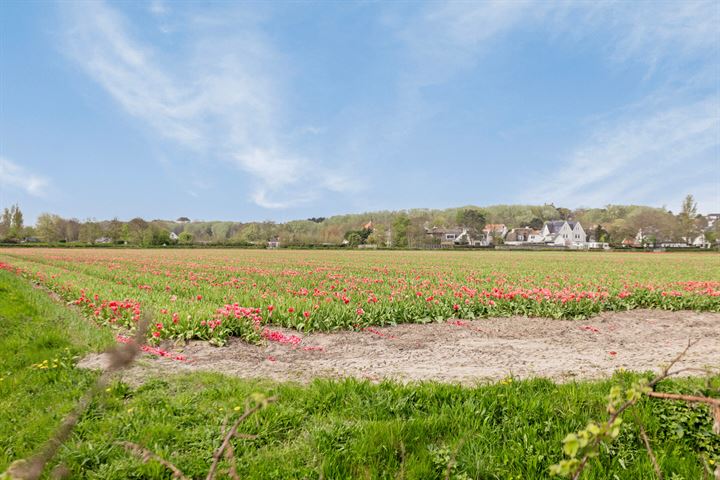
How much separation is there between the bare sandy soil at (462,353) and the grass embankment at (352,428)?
0.93m

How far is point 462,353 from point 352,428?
3.95 m

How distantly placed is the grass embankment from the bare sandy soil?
0.93m

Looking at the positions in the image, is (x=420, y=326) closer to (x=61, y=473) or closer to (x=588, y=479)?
(x=588, y=479)

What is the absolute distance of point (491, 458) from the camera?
3309 mm

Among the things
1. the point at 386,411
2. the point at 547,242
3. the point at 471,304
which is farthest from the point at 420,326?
the point at 547,242

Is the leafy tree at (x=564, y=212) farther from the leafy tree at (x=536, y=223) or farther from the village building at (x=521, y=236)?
the village building at (x=521, y=236)

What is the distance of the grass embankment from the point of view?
3.26 m

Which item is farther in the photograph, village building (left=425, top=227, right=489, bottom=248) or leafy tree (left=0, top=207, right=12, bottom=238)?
village building (left=425, top=227, right=489, bottom=248)

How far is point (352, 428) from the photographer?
370 centimetres

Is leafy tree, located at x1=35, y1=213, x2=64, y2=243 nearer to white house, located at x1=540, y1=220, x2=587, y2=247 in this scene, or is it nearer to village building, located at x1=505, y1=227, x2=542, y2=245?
village building, located at x1=505, y1=227, x2=542, y2=245

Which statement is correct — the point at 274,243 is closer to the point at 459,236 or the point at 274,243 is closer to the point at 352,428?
the point at 459,236

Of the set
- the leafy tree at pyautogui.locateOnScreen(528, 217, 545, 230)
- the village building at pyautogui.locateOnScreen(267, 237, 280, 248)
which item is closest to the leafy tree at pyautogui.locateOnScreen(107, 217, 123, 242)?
the village building at pyautogui.locateOnScreen(267, 237, 280, 248)

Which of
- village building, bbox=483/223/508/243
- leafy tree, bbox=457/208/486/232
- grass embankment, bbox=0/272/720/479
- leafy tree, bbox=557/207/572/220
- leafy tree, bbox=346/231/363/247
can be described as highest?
leafy tree, bbox=557/207/572/220

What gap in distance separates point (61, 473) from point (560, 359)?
731cm
